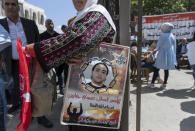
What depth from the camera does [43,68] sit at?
129 centimetres

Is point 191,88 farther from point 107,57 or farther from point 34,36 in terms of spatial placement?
point 107,57

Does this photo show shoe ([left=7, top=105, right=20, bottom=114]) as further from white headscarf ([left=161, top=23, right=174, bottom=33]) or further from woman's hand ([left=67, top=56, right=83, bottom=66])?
white headscarf ([left=161, top=23, right=174, bottom=33])

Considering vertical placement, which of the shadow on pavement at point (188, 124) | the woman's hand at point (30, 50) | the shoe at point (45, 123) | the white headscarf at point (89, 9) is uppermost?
the white headscarf at point (89, 9)

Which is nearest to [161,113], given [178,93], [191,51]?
[178,93]

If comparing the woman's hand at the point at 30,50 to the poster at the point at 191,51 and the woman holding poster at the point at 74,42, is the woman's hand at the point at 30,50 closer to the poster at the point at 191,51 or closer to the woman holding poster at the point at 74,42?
the woman holding poster at the point at 74,42

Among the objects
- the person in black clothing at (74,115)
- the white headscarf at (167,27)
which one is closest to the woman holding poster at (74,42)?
the person in black clothing at (74,115)

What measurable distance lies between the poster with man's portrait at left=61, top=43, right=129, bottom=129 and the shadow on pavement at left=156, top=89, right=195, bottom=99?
3.83m

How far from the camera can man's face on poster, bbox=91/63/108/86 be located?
1.35 meters

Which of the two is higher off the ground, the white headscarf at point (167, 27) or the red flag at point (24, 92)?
the white headscarf at point (167, 27)

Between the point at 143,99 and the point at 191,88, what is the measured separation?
1811 mm

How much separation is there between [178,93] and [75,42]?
4.55 metres

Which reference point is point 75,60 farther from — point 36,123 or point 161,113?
point 161,113

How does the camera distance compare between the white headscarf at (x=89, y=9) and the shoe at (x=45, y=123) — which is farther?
the shoe at (x=45, y=123)

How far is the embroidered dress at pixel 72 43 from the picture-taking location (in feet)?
4.13
